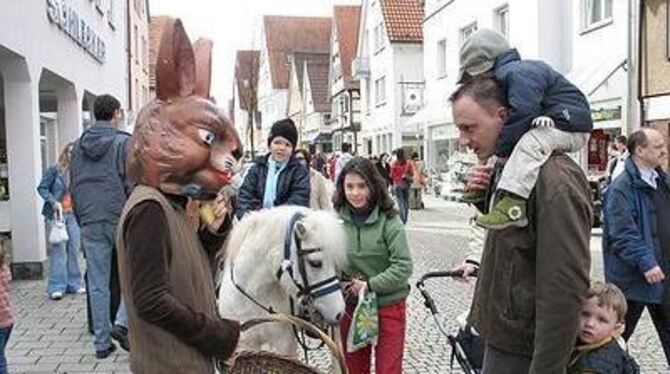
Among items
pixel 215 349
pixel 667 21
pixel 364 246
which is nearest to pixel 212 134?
pixel 215 349

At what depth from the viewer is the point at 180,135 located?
2668mm

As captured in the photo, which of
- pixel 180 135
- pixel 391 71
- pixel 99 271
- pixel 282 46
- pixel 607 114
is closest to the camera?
pixel 180 135

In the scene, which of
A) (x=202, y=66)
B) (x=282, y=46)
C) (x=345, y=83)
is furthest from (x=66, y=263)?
(x=282, y=46)

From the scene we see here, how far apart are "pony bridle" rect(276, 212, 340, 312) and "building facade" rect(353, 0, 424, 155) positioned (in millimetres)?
27337

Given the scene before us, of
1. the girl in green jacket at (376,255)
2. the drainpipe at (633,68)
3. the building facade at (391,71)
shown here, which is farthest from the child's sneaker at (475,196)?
the building facade at (391,71)

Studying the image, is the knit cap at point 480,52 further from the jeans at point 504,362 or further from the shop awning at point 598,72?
the shop awning at point 598,72

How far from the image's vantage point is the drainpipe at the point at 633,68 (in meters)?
14.8

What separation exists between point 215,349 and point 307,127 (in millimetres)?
59056

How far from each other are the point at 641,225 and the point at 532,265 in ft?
9.90

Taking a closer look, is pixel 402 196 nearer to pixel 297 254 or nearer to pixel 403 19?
pixel 297 254

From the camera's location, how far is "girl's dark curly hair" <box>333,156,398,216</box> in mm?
4492

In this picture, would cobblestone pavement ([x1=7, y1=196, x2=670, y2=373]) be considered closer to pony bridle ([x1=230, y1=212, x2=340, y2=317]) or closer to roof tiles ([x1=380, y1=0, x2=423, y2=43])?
pony bridle ([x1=230, y1=212, x2=340, y2=317])

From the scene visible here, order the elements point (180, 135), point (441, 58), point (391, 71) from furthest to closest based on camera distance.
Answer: point (391, 71) → point (441, 58) → point (180, 135)

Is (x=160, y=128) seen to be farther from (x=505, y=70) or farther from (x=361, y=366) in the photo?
(x=361, y=366)
